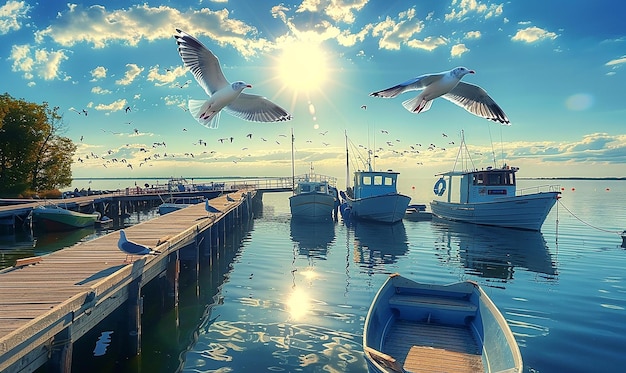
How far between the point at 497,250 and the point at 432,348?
51.6ft

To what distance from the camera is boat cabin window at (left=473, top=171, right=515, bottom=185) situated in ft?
97.6

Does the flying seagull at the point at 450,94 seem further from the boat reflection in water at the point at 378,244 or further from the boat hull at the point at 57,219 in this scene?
the boat hull at the point at 57,219

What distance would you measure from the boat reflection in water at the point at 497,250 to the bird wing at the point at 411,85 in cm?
982

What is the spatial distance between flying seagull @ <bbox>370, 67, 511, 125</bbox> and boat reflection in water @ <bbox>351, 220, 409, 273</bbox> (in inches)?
320

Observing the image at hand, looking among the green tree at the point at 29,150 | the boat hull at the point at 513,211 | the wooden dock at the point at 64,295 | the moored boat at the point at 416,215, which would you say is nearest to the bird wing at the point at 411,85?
the wooden dock at the point at 64,295

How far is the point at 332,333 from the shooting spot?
9352mm

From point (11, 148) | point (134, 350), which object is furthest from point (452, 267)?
point (11, 148)

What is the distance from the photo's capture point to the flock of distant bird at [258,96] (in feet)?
26.9

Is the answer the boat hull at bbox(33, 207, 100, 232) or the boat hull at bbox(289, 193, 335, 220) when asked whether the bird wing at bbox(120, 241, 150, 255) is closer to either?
the boat hull at bbox(33, 207, 100, 232)

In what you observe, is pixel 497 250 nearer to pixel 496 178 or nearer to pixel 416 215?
pixel 496 178

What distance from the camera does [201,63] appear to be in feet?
29.0

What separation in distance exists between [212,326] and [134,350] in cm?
229

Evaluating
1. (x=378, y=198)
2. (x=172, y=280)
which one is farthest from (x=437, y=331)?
(x=378, y=198)

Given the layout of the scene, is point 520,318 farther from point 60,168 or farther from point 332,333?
point 60,168
